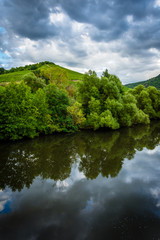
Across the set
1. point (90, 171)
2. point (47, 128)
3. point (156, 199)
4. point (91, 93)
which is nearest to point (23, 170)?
point (90, 171)

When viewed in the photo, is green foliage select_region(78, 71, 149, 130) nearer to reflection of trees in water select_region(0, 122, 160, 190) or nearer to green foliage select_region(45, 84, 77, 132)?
green foliage select_region(45, 84, 77, 132)

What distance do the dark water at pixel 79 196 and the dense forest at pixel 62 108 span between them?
274 inches

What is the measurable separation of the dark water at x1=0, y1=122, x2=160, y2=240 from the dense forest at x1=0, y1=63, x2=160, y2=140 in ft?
22.8

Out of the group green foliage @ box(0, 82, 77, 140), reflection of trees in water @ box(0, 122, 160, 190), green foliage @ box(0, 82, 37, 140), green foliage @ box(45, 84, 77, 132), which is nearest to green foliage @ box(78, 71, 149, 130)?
green foliage @ box(45, 84, 77, 132)

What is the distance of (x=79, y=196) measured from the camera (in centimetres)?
873

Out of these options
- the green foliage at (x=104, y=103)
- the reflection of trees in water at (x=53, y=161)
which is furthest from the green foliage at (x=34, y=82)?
the reflection of trees in water at (x=53, y=161)

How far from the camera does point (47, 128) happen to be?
26703 mm

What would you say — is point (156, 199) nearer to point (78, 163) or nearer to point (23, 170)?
point (78, 163)

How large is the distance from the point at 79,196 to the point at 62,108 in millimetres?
21036

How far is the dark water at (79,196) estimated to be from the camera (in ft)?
20.4

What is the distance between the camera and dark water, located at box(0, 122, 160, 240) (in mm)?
6211

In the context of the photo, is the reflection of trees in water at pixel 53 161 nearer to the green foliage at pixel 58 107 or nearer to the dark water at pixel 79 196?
the dark water at pixel 79 196

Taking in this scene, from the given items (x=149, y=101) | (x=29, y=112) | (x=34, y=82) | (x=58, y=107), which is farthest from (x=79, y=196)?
(x=149, y=101)

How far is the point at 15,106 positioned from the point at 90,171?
15229 mm
